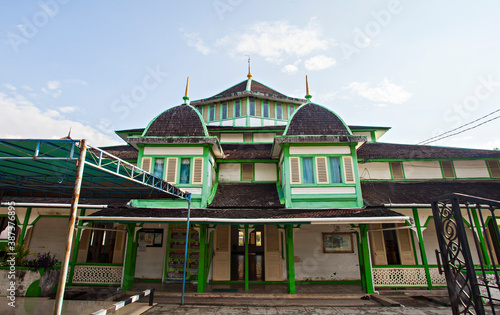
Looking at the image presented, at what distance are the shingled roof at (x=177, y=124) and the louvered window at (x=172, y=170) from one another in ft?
4.26

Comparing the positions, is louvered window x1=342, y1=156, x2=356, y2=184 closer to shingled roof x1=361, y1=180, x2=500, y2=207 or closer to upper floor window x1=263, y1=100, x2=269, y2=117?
shingled roof x1=361, y1=180, x2=500, y2=207

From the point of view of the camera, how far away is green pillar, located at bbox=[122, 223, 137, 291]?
10787mm

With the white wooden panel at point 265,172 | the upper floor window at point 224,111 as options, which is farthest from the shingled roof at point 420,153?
the upper floor window at point 224,111

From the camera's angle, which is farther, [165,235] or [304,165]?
[165,235]

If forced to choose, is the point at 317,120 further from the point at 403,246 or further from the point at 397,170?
the point at 403,246

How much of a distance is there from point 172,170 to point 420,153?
42.4 ft

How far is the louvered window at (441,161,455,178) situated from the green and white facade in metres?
0.06

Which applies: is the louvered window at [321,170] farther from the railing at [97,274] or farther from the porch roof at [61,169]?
the railing at [97,274]

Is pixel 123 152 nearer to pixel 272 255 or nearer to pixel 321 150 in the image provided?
pixel 272 255

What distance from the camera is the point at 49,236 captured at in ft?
44.3

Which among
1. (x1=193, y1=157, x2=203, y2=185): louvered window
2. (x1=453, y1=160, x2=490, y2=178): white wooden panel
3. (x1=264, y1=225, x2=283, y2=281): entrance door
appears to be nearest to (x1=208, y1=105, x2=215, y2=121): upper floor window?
(x1=193, y1=157, x2=203, y2=185): louvered window

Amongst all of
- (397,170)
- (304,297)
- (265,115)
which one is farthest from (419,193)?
(265,115)

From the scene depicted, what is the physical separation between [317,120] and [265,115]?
24.2 feet

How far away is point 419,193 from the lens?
1235cm
